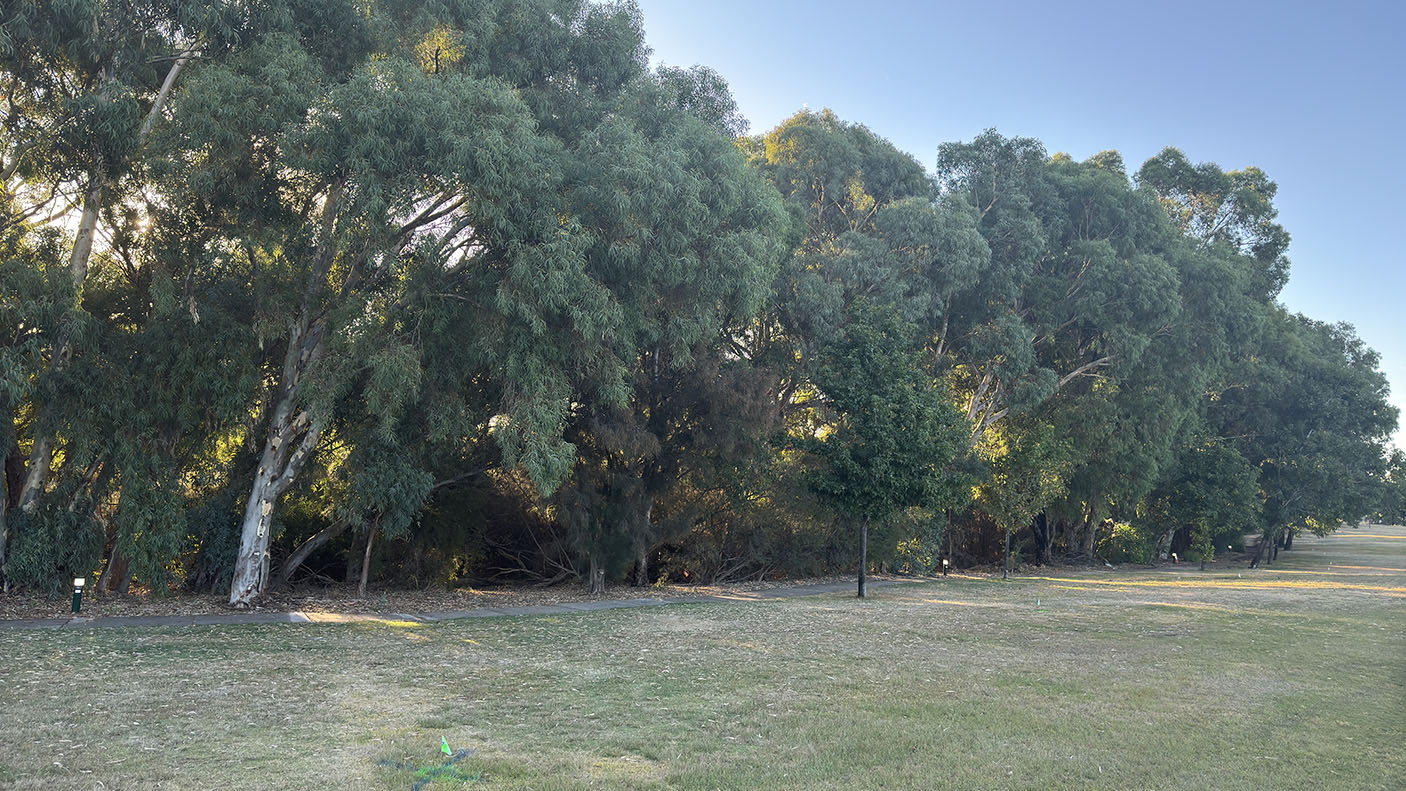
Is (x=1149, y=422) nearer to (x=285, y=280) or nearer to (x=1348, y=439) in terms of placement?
(x=1348, y=439)

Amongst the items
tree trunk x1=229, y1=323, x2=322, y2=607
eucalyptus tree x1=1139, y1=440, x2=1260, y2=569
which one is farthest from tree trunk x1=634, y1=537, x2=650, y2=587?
eucalyptus tree x1=1139, y1=440, x2=1260, y2=569

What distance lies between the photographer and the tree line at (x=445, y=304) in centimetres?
1370

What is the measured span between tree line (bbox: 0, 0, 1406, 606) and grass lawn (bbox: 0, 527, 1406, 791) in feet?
13.6

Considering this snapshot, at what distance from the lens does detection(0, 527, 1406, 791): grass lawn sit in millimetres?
6215

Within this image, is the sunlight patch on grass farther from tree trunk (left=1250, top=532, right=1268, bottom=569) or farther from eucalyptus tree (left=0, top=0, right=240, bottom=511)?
eucalyptus tree (left=0, top=0, right=240, bottom=511)

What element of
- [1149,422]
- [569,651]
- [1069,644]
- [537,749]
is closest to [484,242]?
[569,651]

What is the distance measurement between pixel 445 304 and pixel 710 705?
9691 mm

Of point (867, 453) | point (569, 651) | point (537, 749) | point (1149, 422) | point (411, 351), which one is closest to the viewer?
point (537, 749)

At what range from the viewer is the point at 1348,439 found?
3788 centimetres

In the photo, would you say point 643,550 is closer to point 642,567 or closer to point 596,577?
point 642,567

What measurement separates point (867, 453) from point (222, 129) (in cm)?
1308

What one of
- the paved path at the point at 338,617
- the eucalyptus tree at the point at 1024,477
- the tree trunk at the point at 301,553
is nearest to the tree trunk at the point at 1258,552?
the eucalyptus tree at the point at 1024,477

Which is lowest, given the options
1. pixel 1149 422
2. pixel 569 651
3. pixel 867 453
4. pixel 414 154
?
pixel 569 651

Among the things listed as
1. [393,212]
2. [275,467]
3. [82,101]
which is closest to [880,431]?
[393,212]
